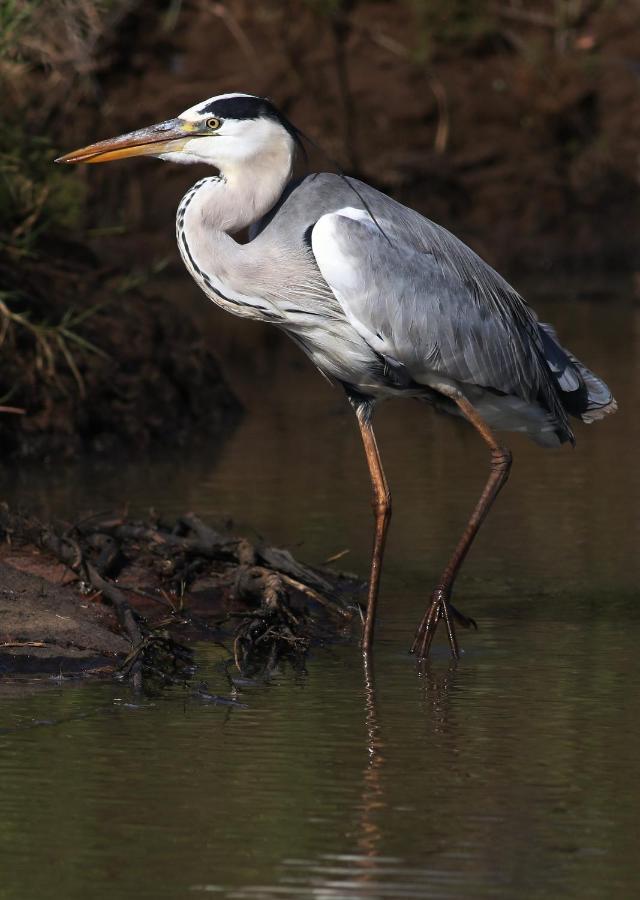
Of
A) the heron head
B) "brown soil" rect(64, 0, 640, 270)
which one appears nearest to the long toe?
the heron head

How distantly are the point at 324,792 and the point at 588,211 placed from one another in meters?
17.8

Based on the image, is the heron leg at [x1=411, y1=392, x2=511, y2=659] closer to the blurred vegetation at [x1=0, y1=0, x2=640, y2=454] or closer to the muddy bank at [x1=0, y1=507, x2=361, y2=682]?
the muddy bank at [x1=0, y1=507, x2=361, y2=682]

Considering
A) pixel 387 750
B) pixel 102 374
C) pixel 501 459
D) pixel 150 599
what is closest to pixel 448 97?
pixel 102 374

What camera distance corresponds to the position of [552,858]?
4117mm

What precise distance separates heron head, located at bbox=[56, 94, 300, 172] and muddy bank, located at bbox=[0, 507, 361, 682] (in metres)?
1.41

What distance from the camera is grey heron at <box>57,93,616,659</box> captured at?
6301 millimetres

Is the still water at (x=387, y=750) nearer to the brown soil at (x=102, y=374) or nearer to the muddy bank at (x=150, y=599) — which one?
the muddy bank at (x=150, y=599)

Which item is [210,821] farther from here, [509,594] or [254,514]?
[254,514]

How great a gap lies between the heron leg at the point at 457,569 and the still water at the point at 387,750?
3.1 inches

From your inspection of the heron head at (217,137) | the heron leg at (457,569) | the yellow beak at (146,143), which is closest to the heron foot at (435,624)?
the heron leg at (457,569)

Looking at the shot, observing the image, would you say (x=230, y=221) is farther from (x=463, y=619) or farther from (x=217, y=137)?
(x=463, y=619)

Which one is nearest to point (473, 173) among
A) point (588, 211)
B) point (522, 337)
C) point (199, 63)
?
point (588, 211)

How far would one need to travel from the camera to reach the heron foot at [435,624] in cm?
618

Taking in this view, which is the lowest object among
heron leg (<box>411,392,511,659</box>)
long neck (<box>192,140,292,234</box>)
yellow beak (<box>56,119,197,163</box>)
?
heron leg (<box>411,392,511,659</box>)
